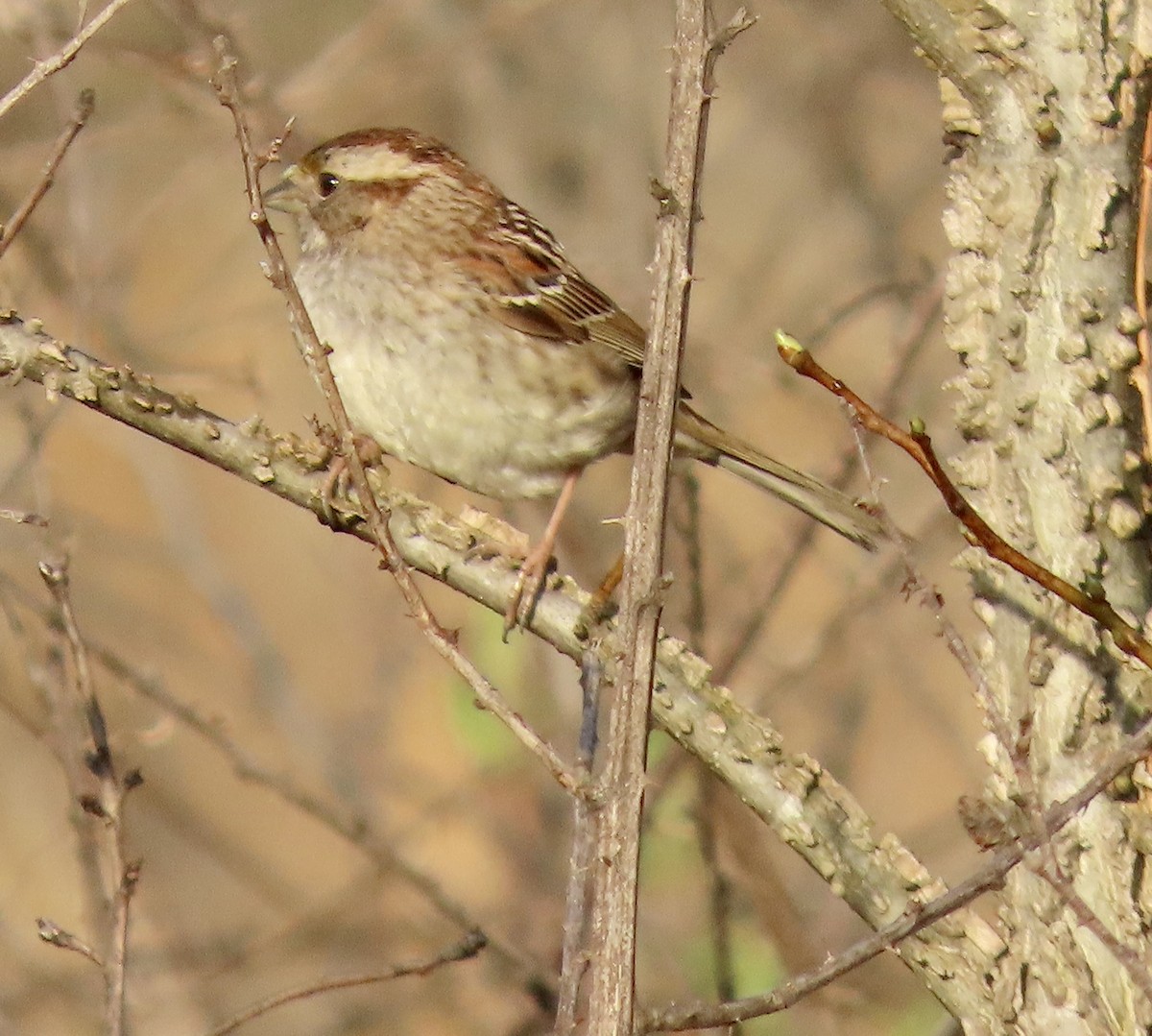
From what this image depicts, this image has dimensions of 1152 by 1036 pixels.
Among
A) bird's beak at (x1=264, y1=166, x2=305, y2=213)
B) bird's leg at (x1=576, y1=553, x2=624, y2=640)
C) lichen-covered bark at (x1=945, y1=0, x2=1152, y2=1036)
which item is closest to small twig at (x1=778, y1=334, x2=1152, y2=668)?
lichen-covered bark at (x1=945, y1=0, x2=1152, y2=1036)

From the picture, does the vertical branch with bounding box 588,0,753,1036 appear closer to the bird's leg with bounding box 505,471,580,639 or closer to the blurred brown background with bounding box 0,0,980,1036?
the bird's leg with bounding box 505,471,580,639

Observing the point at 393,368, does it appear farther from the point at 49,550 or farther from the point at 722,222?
the point at 722,222

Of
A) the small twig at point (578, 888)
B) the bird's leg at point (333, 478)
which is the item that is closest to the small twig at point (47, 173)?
the bird's leg at point (333, 478)

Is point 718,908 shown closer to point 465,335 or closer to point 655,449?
point 465,335

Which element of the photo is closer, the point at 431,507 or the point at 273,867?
the point at 431,507

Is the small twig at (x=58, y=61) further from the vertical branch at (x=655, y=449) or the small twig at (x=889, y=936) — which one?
the small twig at (x=889, y=936)

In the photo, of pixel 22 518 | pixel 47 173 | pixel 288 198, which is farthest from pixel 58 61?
pixel 288 198

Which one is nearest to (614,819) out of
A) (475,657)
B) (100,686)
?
(475,657)
